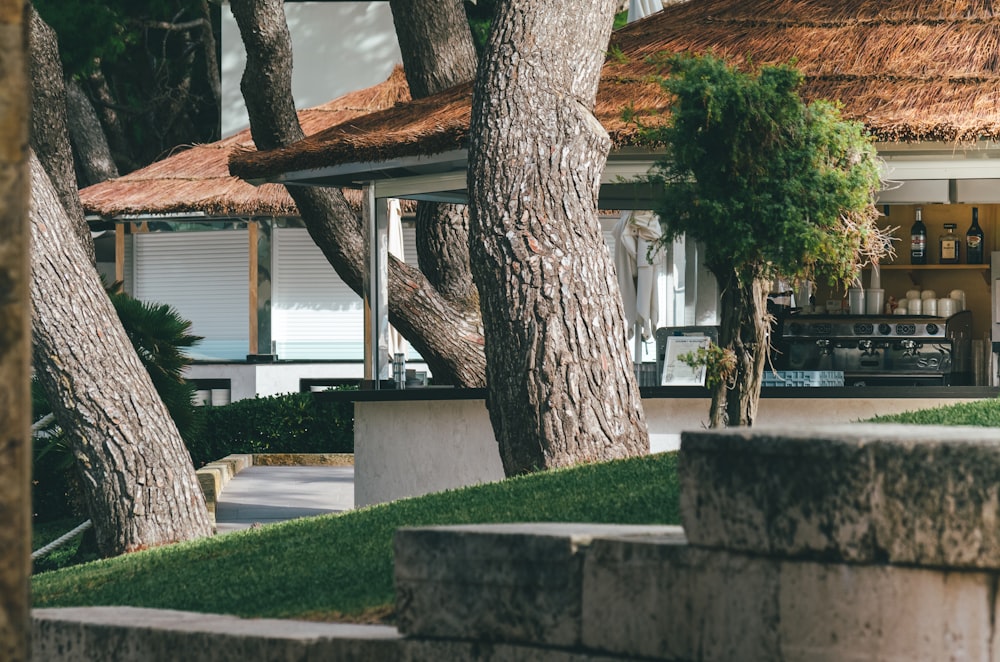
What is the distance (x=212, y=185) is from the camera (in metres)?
19.2

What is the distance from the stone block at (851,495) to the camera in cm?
315

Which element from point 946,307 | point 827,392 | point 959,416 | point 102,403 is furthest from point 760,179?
point 946,307

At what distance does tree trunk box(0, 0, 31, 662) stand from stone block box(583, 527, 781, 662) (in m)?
1.76

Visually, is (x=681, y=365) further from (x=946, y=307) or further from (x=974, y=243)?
(x=974, y=243)

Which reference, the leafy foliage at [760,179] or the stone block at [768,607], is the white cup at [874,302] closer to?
the leafy foliage at [760,179]

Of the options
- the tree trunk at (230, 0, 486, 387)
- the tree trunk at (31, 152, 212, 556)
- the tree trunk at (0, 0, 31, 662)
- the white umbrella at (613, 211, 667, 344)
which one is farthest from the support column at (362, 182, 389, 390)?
the tree trunk at (0, 0, 31, 662)

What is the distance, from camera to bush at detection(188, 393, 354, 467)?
17703mm

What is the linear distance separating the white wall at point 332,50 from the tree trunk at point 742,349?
14821 mm

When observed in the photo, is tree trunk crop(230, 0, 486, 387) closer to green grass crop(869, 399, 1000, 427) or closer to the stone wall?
green grass crop(869, 399, 1000, 427)

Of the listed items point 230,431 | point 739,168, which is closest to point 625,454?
point 739,168

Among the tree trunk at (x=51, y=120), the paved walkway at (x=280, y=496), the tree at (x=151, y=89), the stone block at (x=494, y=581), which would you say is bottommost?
the paved walkway at (x=280, y=496)

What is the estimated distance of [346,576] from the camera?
16.6 feet

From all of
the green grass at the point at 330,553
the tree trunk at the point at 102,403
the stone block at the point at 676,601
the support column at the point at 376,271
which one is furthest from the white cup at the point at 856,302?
the stone block at the point at 676,601

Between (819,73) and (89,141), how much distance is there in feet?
49.6
